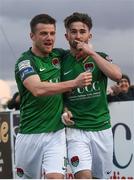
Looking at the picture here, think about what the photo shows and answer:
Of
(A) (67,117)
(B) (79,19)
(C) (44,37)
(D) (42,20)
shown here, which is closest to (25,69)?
(C) (44,37)

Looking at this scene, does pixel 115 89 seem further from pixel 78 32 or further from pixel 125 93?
pixel 78 32

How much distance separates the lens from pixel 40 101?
5770 millimetres

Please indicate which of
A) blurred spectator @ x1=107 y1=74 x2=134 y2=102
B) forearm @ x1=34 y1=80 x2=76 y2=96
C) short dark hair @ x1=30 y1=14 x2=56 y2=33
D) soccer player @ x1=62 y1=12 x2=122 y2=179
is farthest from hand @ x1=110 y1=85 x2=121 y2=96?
forearm @ x1=34 y1=80 x2=76 y2=96

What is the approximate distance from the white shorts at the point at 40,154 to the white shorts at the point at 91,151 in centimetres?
12

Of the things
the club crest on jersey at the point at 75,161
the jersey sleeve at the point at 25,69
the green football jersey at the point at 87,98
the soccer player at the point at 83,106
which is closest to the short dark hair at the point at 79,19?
the soccer player at the point at 83,106

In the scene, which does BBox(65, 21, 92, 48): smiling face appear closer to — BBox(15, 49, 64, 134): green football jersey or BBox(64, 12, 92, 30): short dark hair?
BBox(64, 12, 92, 30): short dark hair

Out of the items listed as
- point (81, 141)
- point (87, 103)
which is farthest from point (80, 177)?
point (87, 103)

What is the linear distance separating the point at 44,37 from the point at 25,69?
371mm

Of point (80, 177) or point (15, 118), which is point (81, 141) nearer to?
point (80, 177)

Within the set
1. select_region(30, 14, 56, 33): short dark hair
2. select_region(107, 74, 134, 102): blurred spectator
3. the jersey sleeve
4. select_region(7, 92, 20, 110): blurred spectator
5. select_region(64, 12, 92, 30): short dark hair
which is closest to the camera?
the jersey sleeve

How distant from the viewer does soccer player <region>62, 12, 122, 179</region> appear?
589 centimetres

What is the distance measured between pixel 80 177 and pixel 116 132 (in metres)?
2.59

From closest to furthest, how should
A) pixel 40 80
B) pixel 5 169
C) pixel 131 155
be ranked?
pixel 40 80 < pixel 131 155 < pixel 5 169

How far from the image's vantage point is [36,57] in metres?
5.86
